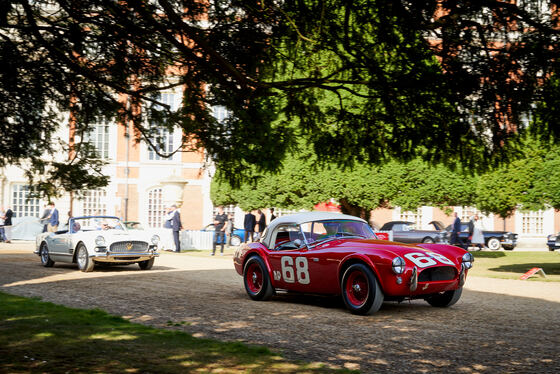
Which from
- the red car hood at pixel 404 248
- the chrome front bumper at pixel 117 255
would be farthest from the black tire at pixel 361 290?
the chrome front bumper at pixel 117 255

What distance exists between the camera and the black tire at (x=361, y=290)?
902 cm

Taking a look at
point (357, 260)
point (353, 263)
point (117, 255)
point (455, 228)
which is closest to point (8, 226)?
point (117, 255)

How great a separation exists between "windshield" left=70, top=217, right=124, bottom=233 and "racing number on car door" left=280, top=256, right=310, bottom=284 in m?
8.27

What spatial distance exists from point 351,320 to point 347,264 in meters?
0.97

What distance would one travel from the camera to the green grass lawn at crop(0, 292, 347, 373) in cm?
566

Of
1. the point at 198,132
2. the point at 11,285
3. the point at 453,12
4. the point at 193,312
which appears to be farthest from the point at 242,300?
the point at 453,12

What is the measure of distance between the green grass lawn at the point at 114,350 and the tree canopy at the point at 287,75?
5.83 feet

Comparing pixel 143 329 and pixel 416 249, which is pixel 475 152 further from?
pixel 143 329

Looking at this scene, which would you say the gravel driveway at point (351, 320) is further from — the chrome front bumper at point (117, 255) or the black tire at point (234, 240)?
the black tire at point (234, 240)

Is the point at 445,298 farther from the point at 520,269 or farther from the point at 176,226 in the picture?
the point at 176,226

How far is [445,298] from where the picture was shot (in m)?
10.2

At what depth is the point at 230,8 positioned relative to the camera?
7.38 metres

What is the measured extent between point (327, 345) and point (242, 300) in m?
4.21

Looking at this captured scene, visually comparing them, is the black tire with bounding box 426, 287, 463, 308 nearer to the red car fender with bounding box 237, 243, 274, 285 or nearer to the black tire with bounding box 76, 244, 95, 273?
the red car fender with bounding box 237, 243, 274, 285
